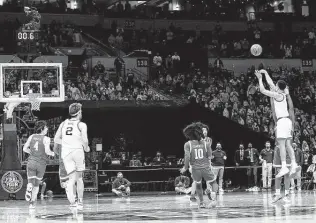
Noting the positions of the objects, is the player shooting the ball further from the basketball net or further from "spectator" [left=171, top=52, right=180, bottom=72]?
"spectator" [left=171, top=52, right=180, bottom=72]

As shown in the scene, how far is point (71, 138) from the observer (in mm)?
16266

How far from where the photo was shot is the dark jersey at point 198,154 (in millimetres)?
16672

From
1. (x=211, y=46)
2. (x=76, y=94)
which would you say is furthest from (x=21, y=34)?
(x=211, y=46)

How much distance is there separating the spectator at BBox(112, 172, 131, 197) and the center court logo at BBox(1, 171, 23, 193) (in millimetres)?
4658

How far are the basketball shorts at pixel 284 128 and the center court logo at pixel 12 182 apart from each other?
39.8 feet

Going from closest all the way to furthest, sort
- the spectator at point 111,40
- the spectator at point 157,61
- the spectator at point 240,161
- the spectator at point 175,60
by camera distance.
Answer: the spectator at point 240,161
the spectator at point 157,61
the spectator at point 175,60
the spectator at point 111,40

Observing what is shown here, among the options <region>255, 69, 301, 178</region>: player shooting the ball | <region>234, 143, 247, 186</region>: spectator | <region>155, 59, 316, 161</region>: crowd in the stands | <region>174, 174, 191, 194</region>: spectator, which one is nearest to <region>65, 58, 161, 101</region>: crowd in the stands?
<region>155, 59, 316, 161</region>: crowd in the stands

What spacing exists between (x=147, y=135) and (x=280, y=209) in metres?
23.7

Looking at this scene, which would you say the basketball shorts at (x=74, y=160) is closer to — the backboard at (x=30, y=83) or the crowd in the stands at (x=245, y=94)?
the backboard at (x=30, y=83)

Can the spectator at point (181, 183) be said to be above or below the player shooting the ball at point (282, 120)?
below

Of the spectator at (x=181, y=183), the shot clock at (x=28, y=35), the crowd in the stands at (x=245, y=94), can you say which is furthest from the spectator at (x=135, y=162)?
the shot clock at (x=28, y=35)

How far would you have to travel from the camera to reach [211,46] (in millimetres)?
47875

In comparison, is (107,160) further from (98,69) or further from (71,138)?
(71,138)

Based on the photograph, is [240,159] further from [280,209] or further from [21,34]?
[280,209]
